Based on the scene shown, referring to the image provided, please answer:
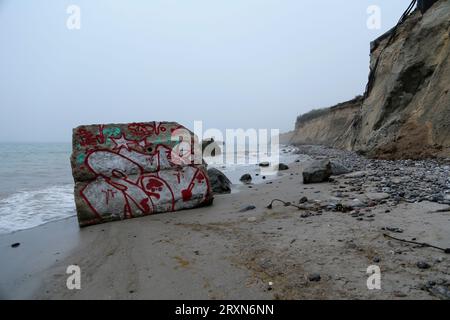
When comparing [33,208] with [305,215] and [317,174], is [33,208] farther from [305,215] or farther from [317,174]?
[317,174]

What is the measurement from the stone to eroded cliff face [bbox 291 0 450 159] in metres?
7.05

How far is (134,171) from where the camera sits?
5.88 metres

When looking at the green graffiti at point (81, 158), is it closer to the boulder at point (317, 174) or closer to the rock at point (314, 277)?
the rock at point (314, 277)

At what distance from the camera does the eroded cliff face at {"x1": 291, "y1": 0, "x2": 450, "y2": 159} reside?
922cm

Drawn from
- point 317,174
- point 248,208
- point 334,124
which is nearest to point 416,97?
point 317,174

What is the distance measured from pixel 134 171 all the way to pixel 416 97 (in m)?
10.3

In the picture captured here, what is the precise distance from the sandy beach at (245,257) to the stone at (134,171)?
67 centimetres

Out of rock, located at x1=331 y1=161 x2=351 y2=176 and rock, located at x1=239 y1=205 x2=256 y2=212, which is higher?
rock, located at x1=331 y1=161 x2=351 y2=176

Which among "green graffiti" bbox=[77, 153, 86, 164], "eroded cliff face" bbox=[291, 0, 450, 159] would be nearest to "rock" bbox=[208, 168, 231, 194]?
"green graffiti" bbox=[77, 153, 86, 164]

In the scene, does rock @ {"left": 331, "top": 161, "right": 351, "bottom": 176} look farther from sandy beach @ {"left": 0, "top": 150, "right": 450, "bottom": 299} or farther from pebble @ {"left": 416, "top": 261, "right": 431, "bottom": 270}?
pebble @ {"left": 416, "top": 261, "right": 431, "bottom": 270}

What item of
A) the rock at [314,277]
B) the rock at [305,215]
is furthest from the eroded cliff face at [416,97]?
the rock at [314,277]

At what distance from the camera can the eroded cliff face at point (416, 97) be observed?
9219 mm

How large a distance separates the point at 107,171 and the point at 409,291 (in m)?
A: 5.01

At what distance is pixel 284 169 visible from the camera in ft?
42.5
